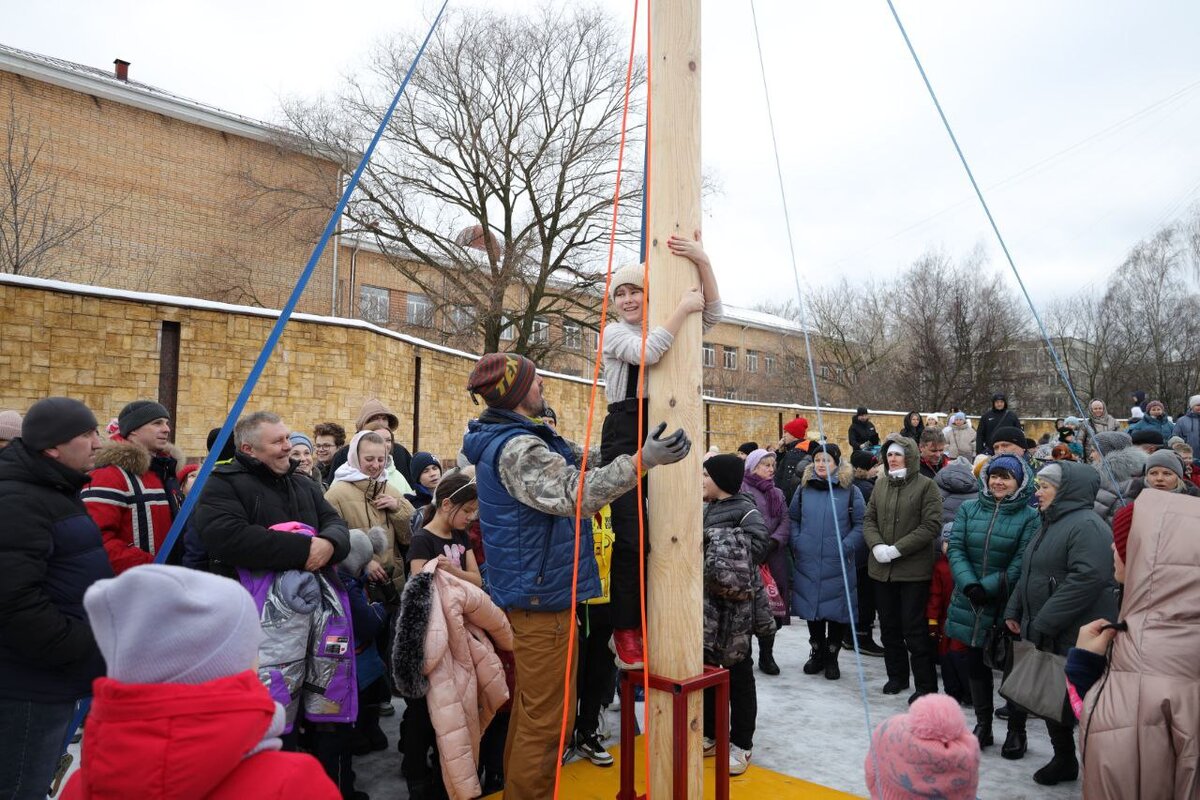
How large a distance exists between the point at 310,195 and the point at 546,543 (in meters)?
23.7

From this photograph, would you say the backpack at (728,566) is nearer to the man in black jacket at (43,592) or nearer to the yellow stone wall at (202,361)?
the man in black jacket at (43,592)

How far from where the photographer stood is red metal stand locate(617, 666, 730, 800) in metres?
2.77

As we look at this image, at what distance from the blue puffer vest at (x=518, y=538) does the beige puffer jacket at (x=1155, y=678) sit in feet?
6.04

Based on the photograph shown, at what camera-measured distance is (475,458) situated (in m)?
3.17

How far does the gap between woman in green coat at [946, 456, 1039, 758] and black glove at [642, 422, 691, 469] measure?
10.4 ft

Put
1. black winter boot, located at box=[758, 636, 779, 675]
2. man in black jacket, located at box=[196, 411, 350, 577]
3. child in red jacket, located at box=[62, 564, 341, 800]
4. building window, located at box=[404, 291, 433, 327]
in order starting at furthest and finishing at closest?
building window, located at box=[404, 291, 433, 327]
black winter boot, located at box=[758, 636, 779, 675]
man in black jacket, located at box=[196, 411, 350, 577]
child in red jacket, located at box=[62, 564, 341, 800]

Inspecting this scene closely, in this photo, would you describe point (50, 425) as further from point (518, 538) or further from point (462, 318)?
point (462, 318)

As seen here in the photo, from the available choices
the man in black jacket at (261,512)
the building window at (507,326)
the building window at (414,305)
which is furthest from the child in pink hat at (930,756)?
the building window at (414,305)

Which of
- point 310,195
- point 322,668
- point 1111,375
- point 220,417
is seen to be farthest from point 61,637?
Answer: point 1111,375

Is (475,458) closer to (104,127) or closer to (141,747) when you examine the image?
(141,747)

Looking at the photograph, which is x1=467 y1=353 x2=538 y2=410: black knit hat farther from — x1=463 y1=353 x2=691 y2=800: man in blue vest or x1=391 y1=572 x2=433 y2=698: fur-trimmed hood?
x1=391 y1=572 x2=433 y2=698: fur-trimmed hood

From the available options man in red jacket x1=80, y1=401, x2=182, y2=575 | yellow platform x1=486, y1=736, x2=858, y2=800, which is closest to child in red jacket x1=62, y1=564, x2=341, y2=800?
man in red jacket x1=80, y1=401, x2=182, y2=575

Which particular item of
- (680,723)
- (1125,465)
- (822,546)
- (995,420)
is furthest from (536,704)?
(995,420)

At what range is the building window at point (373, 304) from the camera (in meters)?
29.3
